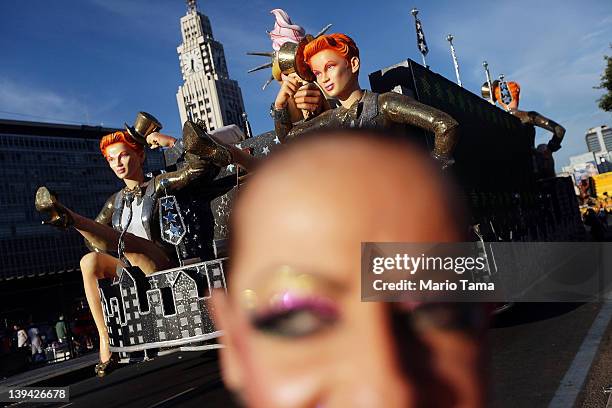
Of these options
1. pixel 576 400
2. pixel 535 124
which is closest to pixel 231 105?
pixel 535 124

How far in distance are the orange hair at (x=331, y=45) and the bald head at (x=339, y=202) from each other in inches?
29.2

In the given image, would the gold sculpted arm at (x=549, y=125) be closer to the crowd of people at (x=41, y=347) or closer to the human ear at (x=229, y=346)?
the human ear at (x=229, y=346)

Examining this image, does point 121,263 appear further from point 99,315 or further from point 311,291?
point 311,291

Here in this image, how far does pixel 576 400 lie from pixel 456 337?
13.7 ft

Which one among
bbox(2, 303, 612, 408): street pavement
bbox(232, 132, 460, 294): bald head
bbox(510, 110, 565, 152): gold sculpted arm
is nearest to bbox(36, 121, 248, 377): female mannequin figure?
bbox(232, 132, 460, 294): bald head

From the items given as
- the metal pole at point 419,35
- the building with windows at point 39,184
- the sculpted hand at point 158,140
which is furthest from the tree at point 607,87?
the building with windows at point 39,184

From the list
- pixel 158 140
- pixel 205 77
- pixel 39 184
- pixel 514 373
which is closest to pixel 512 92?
pixel 514 373

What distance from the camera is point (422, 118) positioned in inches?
52.7

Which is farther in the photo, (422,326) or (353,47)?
(353,47)

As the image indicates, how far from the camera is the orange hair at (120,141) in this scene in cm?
243

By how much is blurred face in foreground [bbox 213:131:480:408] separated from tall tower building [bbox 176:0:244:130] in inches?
3029

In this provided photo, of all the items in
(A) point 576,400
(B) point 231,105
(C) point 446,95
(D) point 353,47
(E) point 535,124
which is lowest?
(A) point 576,400

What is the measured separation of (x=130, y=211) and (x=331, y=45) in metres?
1.32

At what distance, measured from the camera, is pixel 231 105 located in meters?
91.9
